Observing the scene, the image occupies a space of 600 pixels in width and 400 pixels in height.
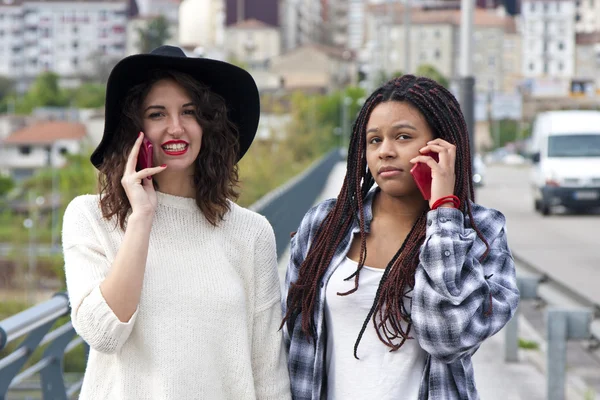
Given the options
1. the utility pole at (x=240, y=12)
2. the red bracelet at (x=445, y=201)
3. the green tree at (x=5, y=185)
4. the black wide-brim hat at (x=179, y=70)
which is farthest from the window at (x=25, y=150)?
the red bracelet at (x=445, y=201)

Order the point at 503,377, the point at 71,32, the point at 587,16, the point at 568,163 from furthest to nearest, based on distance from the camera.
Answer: the point at 71,32
the point at 587,16
the point at 568,163
the point at 503,377

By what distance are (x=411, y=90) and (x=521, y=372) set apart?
517cm

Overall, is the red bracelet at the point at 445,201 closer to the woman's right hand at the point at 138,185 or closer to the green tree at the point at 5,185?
the woman's right hand at the point at 138,185

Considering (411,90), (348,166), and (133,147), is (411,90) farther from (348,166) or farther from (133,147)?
(133,147)

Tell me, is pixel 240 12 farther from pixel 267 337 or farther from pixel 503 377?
pixel 267 337

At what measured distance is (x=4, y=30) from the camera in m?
189

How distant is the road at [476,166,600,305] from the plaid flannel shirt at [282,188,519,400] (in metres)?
8.95

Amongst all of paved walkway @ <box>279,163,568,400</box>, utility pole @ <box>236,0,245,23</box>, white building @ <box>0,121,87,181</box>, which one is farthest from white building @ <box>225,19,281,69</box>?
paved walkway @ <box>279,163,568,400</box>

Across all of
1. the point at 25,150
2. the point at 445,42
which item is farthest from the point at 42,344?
the point at 445,42

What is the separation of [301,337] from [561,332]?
3.25 metres

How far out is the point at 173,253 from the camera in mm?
3066

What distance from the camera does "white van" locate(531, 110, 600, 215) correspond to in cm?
2464

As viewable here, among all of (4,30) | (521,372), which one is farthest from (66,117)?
(521,372)

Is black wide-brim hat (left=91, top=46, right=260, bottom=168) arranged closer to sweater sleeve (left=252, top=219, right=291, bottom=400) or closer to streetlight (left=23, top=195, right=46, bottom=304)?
sweater sleeve (left=252, top=219, right=291, bottom=400)
